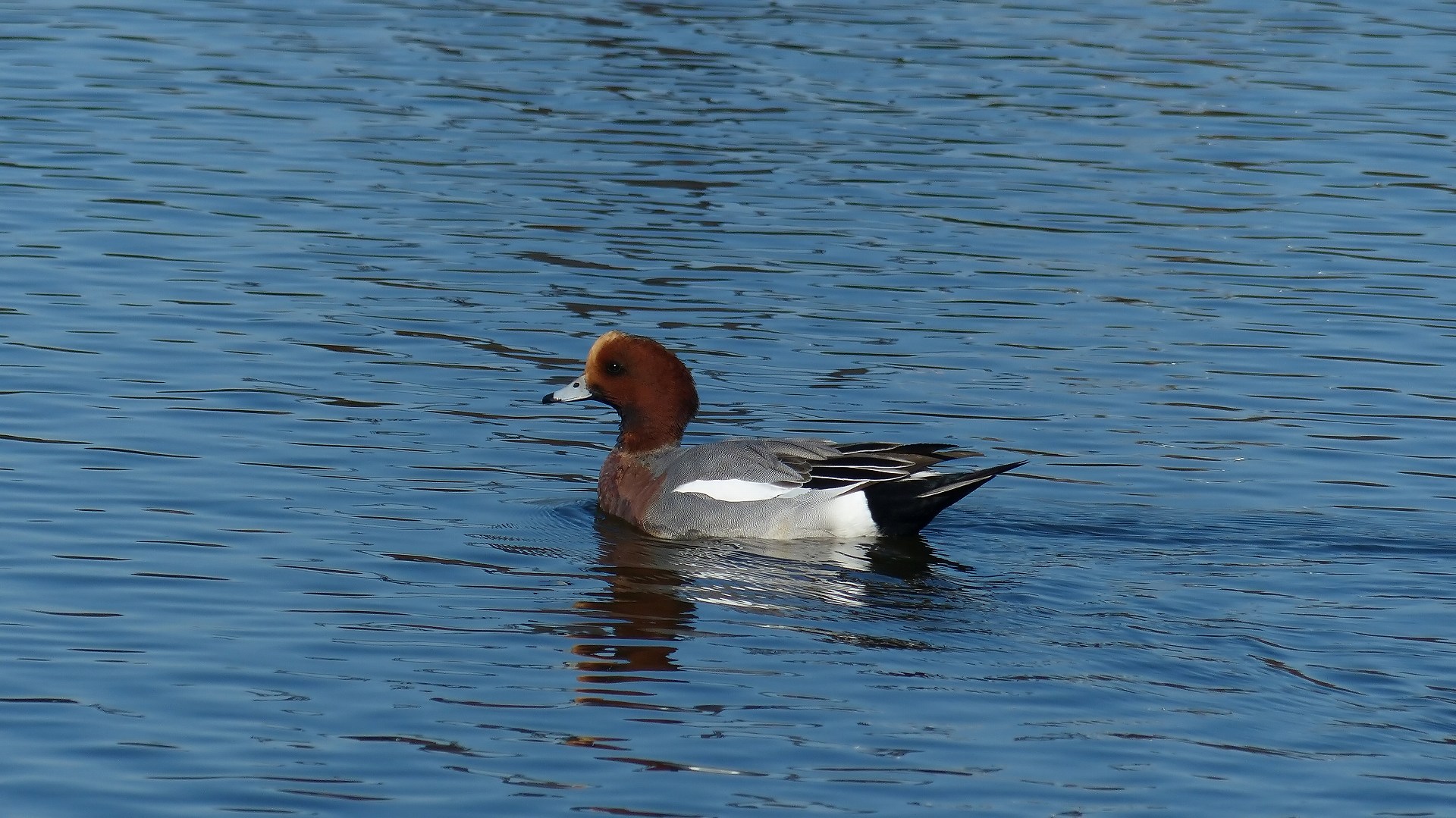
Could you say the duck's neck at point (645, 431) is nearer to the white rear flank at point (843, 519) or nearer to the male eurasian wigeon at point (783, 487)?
the male eurasian wigeon at point (783, 487)

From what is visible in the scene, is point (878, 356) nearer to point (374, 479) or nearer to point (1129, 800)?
point (374, 479)

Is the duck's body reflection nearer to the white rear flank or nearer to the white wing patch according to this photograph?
the white rear flank

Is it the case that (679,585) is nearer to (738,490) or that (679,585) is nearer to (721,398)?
(738,490)

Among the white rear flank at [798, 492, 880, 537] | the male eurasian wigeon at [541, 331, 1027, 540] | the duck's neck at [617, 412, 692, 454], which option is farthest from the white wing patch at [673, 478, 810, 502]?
the duck's neck at [617, 412, 692, 454]

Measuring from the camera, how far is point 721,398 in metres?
11.0

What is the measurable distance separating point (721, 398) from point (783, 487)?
6.16ft

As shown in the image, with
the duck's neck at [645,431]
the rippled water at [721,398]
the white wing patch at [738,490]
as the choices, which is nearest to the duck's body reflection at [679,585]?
the rippled water at [721,398]

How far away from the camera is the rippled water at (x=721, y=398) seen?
659 cm

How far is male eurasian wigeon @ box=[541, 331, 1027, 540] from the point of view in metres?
9.00

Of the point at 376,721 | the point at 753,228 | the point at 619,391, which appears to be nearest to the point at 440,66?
the point at 753,228

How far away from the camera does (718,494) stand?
9.25 m

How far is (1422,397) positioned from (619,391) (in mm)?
4415

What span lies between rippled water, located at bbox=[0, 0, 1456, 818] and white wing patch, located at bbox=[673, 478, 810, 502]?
0.76 feet

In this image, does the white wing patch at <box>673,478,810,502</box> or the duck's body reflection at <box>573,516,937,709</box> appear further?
the white wing patch at <box>673,478,810,502</box>
